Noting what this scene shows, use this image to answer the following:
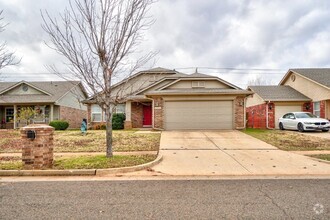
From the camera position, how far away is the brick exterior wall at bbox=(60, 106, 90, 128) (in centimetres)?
2591

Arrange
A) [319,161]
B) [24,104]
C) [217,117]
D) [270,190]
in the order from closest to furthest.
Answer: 1. [270,190]
2. [319,161]
3. [217,117]
4. [24,104]

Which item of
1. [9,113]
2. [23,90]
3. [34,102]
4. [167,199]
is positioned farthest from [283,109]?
[9,113]

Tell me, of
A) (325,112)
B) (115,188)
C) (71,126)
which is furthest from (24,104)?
(325,112)

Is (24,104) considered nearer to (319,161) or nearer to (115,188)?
(115,188)

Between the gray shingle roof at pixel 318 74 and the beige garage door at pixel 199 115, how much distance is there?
28.6 ft

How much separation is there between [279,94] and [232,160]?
17016 mm

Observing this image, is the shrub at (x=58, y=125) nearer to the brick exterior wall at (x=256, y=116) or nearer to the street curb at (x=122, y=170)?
the street curb at (x=122, y=170)

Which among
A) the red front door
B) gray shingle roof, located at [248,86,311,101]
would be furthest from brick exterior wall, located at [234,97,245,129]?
the red front door

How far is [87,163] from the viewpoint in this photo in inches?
302

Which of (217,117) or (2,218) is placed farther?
(217,117)

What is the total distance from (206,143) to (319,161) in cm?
506

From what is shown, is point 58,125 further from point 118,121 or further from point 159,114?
point 159,114

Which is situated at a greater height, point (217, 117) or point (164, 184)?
point (217, 117)

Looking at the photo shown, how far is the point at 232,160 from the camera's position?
8.57 m
